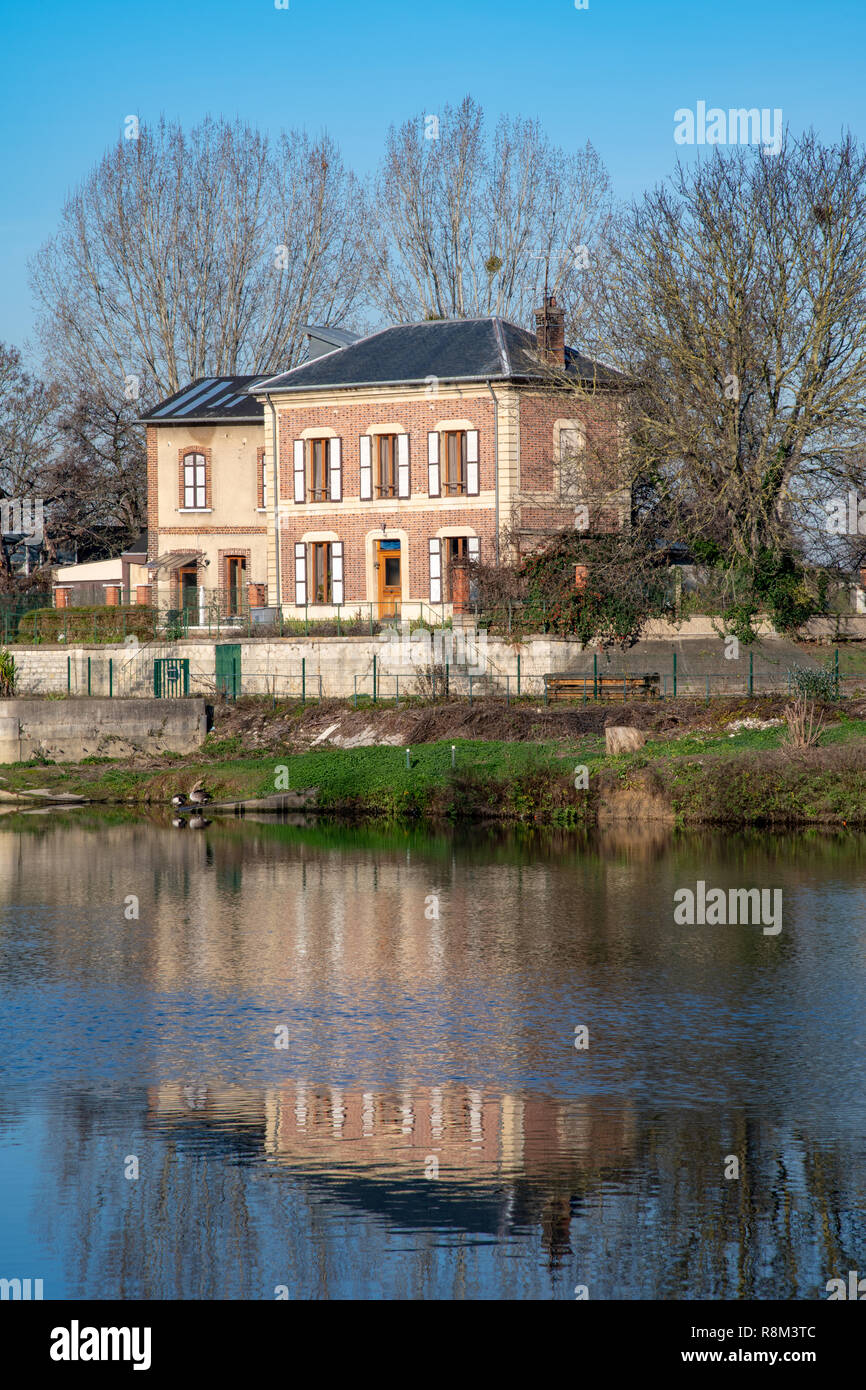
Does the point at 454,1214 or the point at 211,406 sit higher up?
the point at 211,406

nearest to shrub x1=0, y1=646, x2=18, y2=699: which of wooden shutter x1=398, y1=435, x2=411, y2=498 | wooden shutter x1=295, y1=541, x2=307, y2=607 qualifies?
wooden shutter x1=295, y1=541, x2=307, y2=607

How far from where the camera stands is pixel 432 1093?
40.0ft

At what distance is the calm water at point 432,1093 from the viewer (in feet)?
29.1

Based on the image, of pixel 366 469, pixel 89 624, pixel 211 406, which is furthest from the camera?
pixel 211 406

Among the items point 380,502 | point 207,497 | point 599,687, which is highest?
point 207,497

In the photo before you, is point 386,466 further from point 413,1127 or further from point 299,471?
point 413,1127

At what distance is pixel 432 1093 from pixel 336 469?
37.0 meters

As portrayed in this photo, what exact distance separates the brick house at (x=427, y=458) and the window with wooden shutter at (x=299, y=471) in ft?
0.15

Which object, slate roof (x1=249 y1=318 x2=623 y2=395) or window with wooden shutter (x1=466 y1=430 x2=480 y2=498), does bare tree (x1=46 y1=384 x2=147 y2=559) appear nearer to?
slate roof (x1=249 y1=318 x2=623 y2=395)

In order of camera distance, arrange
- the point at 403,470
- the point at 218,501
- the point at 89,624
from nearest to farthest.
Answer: the point at 89,624 < the point at 403,470 < the point at 218,501

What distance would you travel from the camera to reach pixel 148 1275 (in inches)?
342

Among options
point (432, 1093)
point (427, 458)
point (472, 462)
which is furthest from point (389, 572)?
point (432, 1093)

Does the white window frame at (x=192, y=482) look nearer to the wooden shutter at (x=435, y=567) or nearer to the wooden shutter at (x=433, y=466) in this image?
the wooden shutter at (x=433, y=466)

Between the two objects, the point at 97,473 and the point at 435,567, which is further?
the point at 97,473
